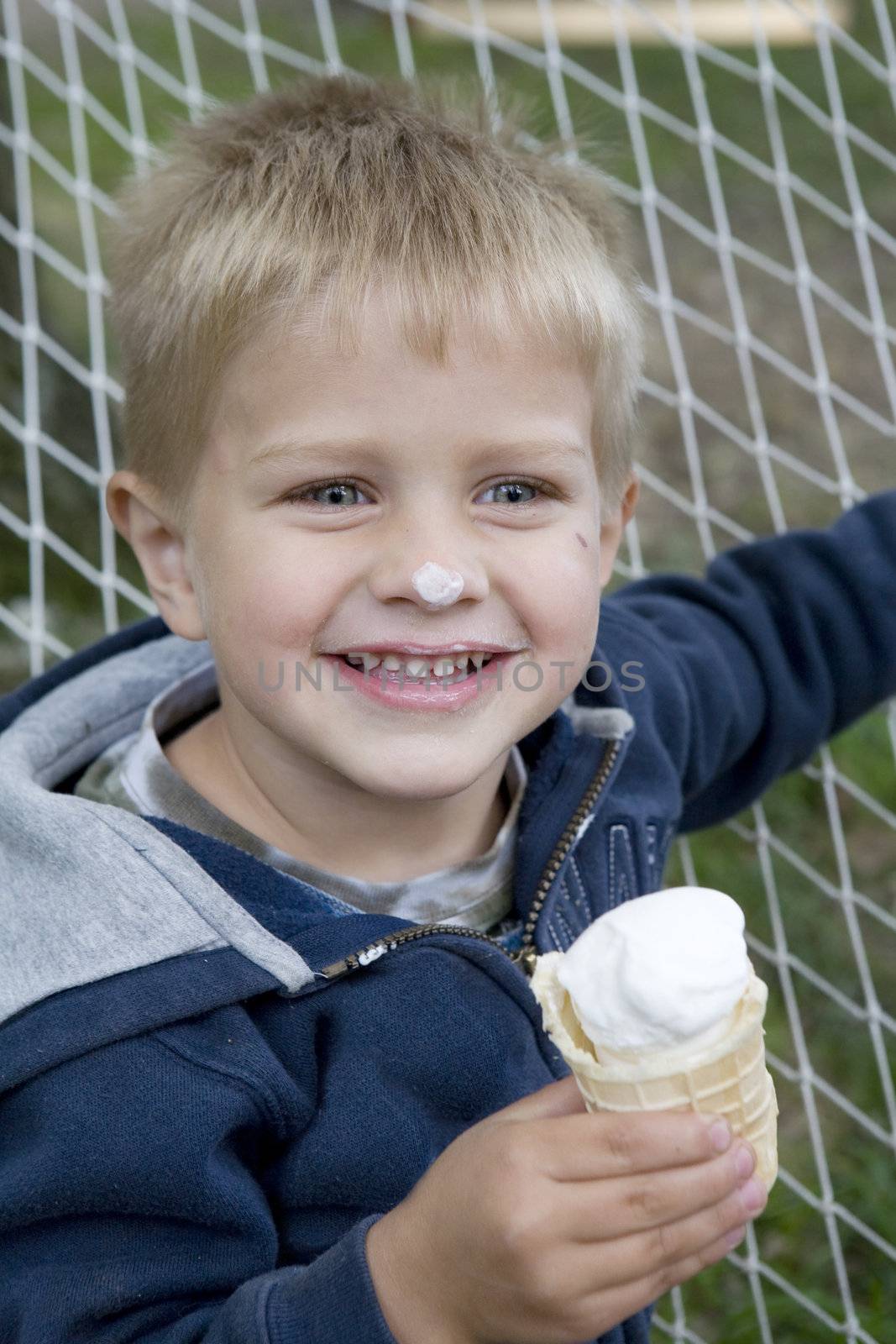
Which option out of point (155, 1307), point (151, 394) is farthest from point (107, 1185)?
point (151, 394)

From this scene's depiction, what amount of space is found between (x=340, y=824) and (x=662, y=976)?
0.47 metres

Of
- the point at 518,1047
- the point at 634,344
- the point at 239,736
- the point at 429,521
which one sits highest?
the point at 634,344

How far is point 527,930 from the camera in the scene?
1.27m

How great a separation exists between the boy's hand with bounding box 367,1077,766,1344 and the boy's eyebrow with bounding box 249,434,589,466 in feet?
1.52

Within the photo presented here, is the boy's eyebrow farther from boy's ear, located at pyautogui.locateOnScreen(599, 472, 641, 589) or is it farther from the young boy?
boy's ear, located at pyautogui.locateOnScreen(599, 472, 641, 589)

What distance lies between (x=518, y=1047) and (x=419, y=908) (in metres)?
0.16

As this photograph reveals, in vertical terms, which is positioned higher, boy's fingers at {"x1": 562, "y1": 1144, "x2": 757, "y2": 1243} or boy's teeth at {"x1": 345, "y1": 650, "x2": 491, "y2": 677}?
boy's teeth at {"x1": 345, "y1": 650, "x2": 491, "y2": 677}

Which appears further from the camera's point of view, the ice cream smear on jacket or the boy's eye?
the boy's eye

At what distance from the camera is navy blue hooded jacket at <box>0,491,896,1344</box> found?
1.05m

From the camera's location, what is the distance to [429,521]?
1.10 metres

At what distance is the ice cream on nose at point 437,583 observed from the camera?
108cm

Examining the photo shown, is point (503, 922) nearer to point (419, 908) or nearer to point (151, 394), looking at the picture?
point (419, 908)

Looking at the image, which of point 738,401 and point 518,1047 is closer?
point 518,1047

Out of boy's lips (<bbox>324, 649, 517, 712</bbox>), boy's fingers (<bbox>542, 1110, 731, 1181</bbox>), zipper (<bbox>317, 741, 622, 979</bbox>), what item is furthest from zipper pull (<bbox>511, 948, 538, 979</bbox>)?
boy's fingers (<bbox>542, 1110, 731, 1181</bbox>)
